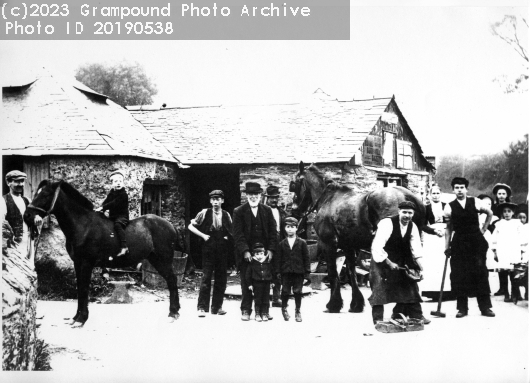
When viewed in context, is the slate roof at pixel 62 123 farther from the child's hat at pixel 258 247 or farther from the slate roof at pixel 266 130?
the child's hat at pixel 258 247

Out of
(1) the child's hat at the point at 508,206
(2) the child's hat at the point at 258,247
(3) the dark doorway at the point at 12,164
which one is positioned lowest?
(2) the child's hat at the point at 258,247

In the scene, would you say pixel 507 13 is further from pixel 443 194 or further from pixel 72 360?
pixel 72 360

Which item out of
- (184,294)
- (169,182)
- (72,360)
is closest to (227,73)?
(169,182)

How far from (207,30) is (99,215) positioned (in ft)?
7.52

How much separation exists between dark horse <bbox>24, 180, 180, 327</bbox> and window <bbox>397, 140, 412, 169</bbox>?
2.72m

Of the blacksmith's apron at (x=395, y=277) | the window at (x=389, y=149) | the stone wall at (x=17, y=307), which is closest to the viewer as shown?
the stone wall at (x=17, y=307)

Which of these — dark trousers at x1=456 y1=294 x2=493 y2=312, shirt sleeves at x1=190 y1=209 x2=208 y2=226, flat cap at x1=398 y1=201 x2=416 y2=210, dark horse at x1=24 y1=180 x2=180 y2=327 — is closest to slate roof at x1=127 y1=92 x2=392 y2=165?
shirt sleeves at x1=190 y1=209 x2=208 y2=226

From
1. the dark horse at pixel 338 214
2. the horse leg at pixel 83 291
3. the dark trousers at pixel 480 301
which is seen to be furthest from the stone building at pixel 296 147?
the dark trousers at pixel 480 301

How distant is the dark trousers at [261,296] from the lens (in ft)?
18.6

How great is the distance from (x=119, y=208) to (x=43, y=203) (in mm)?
759

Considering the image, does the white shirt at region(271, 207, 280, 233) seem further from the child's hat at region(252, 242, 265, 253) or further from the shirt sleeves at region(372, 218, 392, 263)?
the shirt sleeves at region(372, 218, 392, 263)

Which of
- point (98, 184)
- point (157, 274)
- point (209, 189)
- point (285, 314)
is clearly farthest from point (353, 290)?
point (98, 184)

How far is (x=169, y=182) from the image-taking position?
240 inches

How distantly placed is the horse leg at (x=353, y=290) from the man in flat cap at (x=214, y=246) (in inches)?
51.2
